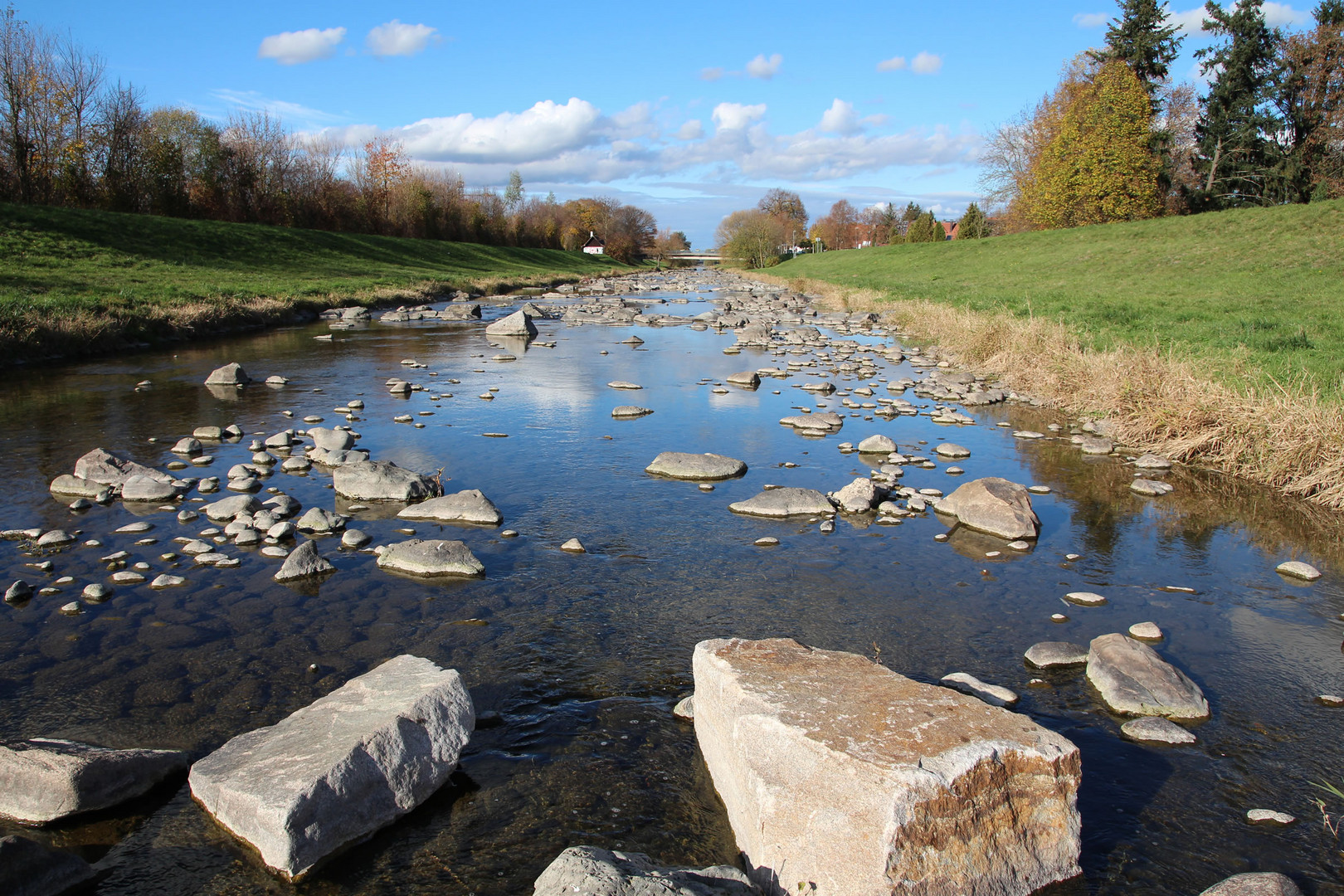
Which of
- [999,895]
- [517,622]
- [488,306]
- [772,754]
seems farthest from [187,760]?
[488,306]

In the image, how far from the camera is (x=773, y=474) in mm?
9391

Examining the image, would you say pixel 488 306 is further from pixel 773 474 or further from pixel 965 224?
pixel 965 224

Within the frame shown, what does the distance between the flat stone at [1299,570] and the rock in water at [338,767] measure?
6858mm

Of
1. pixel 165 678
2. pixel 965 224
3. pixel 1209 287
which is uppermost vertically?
pixel 965 224

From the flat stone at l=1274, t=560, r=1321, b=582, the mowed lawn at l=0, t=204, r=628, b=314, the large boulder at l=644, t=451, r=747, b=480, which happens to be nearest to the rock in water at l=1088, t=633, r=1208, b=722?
the flat stone at l=1274, t=560, r=1321, b=582

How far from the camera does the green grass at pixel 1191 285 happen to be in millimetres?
12523

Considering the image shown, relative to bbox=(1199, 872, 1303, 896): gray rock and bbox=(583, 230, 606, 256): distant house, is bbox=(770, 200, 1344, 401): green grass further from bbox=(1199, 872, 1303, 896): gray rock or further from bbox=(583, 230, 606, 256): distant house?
bbox=(583, 230, 606, 256): distant house

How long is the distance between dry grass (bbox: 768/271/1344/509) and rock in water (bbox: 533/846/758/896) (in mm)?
8685

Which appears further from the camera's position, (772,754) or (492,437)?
(492,437)

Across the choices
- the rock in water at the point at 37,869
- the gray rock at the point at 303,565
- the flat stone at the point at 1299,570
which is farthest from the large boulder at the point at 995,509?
the rock in water at the point at 37,869

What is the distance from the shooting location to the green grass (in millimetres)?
12523

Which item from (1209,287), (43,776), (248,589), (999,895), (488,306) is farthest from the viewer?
(488,306)

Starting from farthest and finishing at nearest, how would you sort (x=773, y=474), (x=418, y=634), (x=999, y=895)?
1. (x=773, y=474)
2. (x=418, y=634)
3. (x=999, y=895)

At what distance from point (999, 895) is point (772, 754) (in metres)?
1.01
